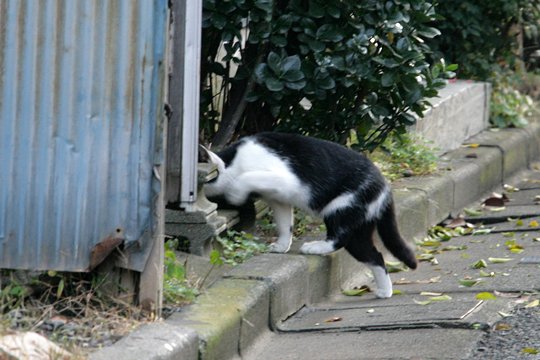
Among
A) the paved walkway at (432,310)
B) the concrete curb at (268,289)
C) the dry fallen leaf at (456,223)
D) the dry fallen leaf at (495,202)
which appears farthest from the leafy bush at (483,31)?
the paved walkway at (432,310)

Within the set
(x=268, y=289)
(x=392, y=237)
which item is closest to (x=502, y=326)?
(x=268, y=289)

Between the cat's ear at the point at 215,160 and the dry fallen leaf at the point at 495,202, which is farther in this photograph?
the dry fallen leaf at the point at 495,202

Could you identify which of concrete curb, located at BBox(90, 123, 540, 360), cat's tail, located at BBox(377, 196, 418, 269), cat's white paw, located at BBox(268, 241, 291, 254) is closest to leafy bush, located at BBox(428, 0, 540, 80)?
concrete curb, located at BBox(90, 123, 540, 360)

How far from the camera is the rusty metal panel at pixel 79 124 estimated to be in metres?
4.26

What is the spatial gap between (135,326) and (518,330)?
1.70 meters

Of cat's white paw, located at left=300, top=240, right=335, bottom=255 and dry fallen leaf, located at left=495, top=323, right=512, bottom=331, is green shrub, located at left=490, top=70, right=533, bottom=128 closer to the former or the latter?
cat's white paw, located at left=300, top=240, right=335, bottom=255

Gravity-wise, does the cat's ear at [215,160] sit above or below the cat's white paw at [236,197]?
above

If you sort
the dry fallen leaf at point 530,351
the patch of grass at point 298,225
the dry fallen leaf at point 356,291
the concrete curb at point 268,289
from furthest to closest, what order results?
the patch of grass at point 298,225 → the dry fallen leaf at point 356,291 → the dry fallen leaf at point 530,351 → the concrete curb at point 268,289

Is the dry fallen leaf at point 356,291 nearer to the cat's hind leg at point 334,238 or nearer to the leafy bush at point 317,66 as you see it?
the cat's hind leg at point 334,238

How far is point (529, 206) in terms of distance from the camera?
27.6 feet

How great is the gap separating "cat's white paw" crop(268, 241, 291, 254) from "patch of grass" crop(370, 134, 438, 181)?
2046 millimetres

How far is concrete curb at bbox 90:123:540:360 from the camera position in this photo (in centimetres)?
405

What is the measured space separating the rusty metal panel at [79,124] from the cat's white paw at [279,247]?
4.93 ft

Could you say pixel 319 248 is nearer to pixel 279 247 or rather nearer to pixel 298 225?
pixel 279 247
